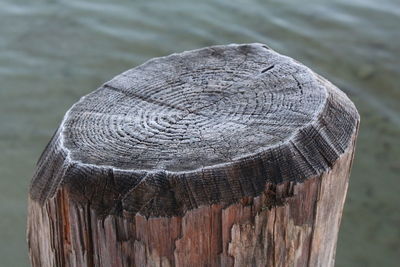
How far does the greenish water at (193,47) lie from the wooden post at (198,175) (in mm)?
1927

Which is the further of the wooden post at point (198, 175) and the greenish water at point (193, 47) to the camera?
the greenish water at point (193, 47)

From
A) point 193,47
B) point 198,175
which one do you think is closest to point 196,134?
point 198,175

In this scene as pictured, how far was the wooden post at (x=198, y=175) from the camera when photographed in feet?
4.50

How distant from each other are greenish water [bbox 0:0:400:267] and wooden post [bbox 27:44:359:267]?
1.93 m

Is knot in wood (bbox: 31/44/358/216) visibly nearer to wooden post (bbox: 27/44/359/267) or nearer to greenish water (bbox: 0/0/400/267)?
wooden post (bbox: 27/44/359/267)

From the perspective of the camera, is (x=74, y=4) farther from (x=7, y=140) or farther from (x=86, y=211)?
(x=86, y=211)

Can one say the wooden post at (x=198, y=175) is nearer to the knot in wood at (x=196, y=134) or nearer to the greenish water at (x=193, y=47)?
the knot in wood at (x=196, y=134)

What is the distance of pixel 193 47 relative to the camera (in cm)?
493

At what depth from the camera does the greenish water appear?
11.9 ft

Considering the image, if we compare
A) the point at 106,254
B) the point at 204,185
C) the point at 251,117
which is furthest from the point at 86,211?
the point at 251,117

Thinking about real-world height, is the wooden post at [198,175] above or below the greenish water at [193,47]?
above

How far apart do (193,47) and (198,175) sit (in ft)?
11.9

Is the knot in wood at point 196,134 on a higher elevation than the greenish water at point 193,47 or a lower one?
higher

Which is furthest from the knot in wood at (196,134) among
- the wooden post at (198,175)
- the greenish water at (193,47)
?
the greenish water at (193,47)
